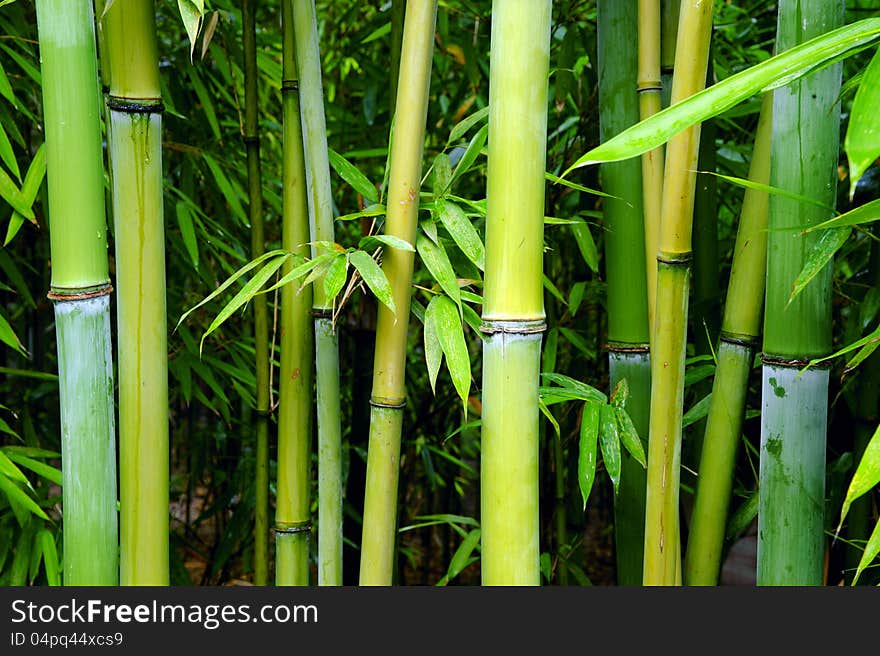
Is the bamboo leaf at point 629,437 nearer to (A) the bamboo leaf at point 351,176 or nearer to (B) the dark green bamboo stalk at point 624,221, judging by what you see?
(B) the dark green bamboo stalk at point 624,221

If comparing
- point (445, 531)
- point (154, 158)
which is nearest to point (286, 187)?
point (154, 158)

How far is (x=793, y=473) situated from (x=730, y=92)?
1.23 feet

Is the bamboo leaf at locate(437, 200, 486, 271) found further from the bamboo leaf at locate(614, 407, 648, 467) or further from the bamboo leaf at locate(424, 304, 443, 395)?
the bamboo leaf at locate(614, 407, 648, 467)

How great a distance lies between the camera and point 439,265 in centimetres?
78

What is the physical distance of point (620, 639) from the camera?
702 millimetres

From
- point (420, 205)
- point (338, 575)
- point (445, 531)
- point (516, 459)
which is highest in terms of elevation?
point (420, 205)

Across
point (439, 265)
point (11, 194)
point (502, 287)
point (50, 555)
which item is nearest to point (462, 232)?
point (439, 265)

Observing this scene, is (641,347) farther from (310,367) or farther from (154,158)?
(154,158)

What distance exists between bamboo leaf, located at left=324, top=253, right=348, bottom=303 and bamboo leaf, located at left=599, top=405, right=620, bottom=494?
30cm

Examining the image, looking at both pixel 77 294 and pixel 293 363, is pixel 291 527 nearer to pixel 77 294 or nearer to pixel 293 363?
pixel 293 363

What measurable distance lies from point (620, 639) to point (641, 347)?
32cm

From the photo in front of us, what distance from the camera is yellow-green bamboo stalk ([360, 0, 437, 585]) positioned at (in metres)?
0.76

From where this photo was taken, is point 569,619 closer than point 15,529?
Yes

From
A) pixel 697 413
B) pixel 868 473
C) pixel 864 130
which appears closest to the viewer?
pixel 864 130
